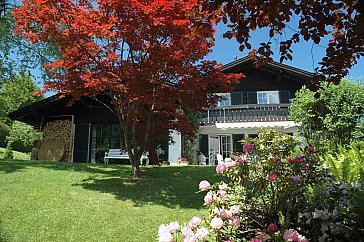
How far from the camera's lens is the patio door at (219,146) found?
1711cm

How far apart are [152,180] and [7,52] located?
16936 mm

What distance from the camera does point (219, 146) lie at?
17375 mm

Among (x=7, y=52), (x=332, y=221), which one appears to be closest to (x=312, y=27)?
(x=332, y=221)

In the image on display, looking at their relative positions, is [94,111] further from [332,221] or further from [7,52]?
[332,221]

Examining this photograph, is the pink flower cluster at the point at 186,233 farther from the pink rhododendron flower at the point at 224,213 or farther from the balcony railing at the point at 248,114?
the balcony railing at the point at 248,114

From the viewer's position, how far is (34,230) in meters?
4.18

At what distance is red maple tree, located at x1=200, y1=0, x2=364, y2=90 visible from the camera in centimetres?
272

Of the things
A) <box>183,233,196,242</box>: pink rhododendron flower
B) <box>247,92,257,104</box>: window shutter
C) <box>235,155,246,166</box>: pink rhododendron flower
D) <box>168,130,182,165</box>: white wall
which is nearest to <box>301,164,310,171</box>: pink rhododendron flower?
<box>235,155,246,166</box>: pink rhododendron flower

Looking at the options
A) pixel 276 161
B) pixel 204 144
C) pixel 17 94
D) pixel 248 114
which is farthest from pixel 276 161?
pixel 17 94

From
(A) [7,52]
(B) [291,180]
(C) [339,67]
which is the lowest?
(B) [291,180]

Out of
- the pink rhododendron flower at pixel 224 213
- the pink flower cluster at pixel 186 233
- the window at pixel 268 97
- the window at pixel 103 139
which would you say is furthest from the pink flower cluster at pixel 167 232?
the window at pixel 268 97

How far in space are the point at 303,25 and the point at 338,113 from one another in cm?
913

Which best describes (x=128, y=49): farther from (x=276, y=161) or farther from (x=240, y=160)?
(x=276, y=161)

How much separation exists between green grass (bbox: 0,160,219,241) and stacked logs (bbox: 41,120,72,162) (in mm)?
8509
